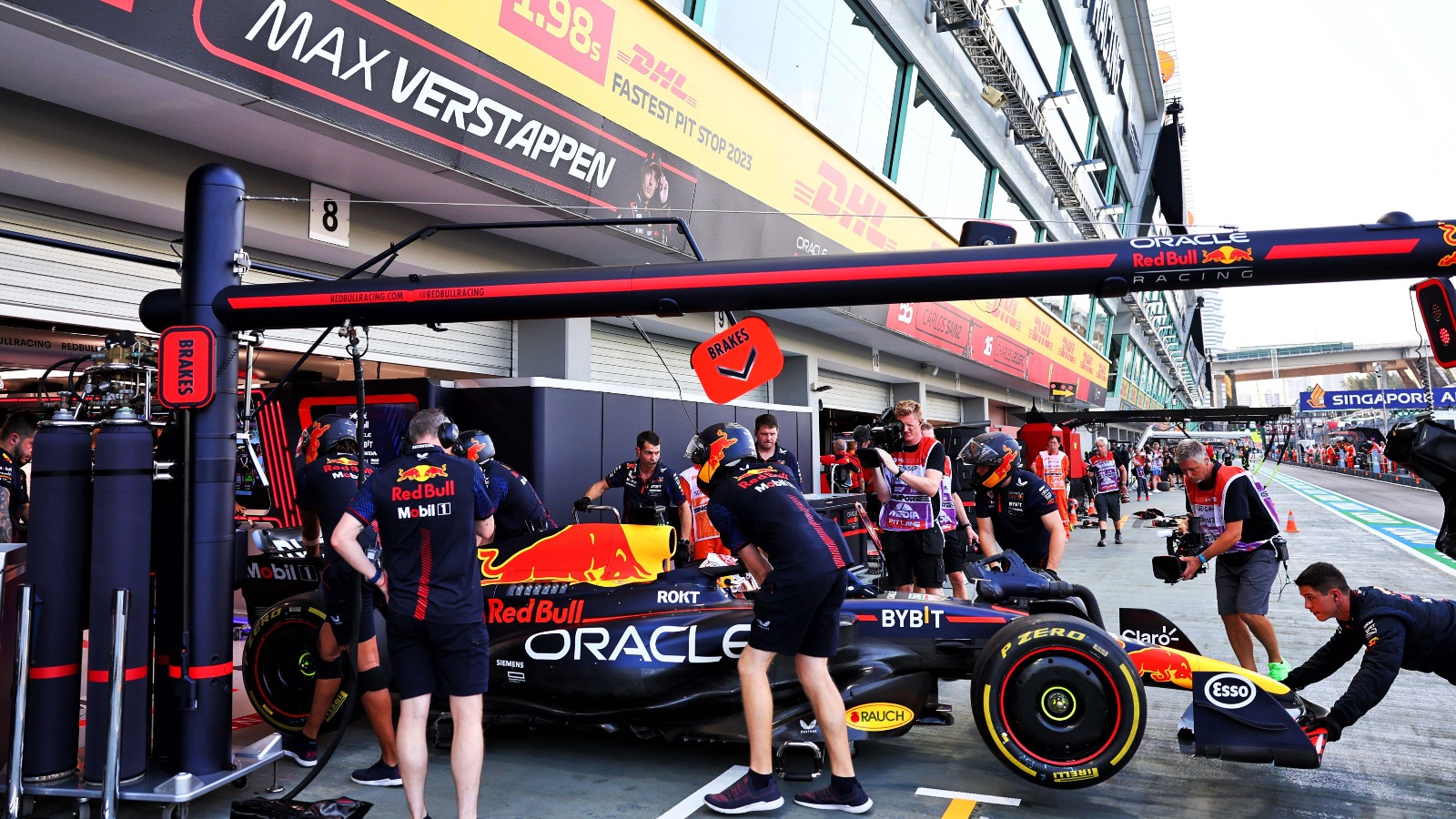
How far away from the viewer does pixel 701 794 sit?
3.96 meters

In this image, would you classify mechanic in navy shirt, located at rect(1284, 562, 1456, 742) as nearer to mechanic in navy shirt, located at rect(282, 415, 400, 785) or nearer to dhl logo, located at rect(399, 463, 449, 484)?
dhl logo, located at rect(399, 463, 449, 484)

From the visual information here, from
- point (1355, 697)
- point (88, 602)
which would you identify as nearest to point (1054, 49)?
point (1355, 697)

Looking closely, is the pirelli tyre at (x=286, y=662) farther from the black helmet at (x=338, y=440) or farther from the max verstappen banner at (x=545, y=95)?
the max verstappen banner at (x=545, y=95)

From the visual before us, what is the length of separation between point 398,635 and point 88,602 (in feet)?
4.49

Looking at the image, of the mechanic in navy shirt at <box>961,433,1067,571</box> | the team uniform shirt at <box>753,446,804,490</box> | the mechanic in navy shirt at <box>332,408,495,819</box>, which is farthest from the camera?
the mechanic in navy shirt at <box>961,433,1067,571</box>

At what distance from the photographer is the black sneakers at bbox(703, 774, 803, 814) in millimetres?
3701

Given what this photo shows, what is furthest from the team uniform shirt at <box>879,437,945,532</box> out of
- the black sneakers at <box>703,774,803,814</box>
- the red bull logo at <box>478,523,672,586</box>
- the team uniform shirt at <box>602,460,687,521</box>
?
the black sneakers at <box>703,774,803,814</box>

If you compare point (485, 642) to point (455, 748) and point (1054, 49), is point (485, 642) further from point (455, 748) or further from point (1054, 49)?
point (1054, 49)

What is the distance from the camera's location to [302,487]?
4730mm

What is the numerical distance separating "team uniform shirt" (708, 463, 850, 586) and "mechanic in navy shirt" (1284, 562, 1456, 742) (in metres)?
2.06

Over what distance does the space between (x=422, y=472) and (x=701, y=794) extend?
6.16 ft

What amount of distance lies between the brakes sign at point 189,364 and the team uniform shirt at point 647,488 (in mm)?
3943

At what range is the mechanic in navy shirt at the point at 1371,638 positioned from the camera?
366 cm

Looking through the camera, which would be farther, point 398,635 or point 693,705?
point 693,705
